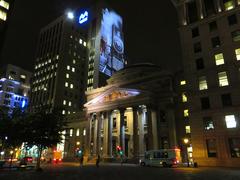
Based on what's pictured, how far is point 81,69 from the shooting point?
126500mm

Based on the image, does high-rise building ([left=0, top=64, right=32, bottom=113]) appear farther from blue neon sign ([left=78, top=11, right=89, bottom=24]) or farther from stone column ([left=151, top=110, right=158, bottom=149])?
stone column ([left=151, top=110, right=158, bottom=149])

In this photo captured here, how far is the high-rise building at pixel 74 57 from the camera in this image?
114375 millimetres

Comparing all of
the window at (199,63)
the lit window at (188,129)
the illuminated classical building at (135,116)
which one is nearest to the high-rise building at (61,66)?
the illuminated classical building at (135,116)

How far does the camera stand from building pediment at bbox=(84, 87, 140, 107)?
198ft

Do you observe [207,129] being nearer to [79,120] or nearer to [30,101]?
[79,120]

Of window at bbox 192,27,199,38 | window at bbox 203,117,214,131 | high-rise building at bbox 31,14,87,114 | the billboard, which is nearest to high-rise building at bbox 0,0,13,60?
window at bbox 192,27,199,38

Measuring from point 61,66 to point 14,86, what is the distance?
30800 mm

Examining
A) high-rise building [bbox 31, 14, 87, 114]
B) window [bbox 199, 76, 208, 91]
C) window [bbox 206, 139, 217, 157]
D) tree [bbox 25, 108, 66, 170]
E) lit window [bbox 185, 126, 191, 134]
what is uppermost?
high-rise building [bbox 31, 14, 87, 114]

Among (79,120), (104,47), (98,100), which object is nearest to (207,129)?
(98,100)

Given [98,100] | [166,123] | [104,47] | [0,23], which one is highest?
[104,47]

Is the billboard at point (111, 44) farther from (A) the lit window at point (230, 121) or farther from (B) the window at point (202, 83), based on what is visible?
(A) the lit window at point (230, 121)

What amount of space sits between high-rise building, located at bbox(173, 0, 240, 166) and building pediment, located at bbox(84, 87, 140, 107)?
18.7 m

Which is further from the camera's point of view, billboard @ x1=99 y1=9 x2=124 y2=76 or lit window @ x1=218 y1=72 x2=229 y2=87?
billboard @ x1=99 y1=9 x2=124 y2=76

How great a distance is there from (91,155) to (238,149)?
40.5m
